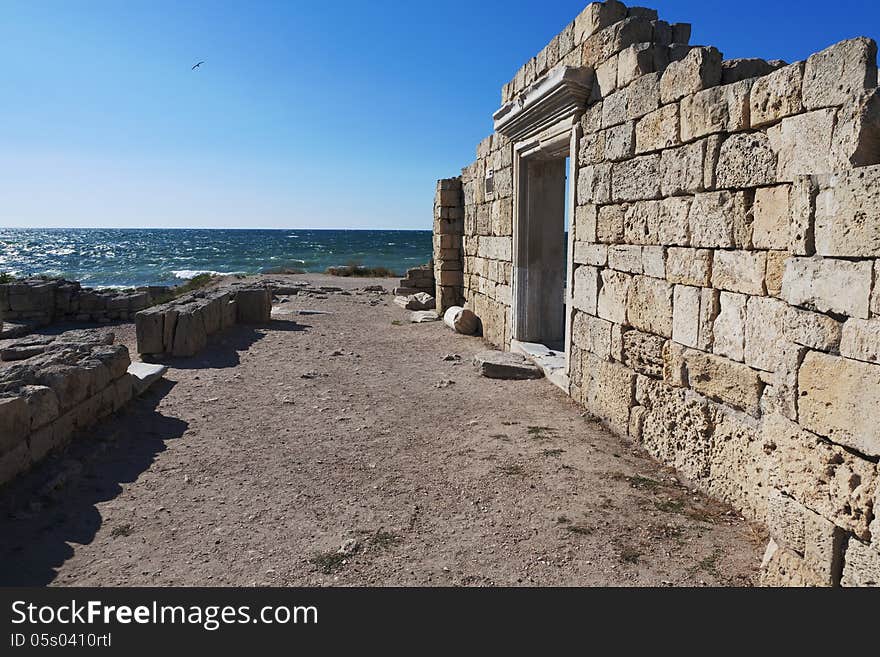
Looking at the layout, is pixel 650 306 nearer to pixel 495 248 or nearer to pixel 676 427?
pixel 676 427

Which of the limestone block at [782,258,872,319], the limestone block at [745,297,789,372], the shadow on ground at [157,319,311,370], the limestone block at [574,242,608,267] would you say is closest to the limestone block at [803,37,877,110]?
the limestone block at [782,258,872,319]

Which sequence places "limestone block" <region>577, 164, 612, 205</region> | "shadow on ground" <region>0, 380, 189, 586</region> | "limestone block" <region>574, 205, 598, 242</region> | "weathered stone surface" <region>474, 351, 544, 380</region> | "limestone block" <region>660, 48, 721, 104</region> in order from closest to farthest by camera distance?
"shadow on ground" <region>0, 380, 189, 586</region> < "limestone block" <region>660, 48, 721, 104</region> < "limestone block" <region>577, 164, 612, 205</region> < "limestone block" <region>574, 205, 598, 242</region> < "weathered stone surface" <region>474, 351, 544, 380</region>

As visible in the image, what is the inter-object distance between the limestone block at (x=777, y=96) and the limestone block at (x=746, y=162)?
11 centimetres

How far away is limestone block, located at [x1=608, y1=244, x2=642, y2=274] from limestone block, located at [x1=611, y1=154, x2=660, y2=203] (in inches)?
16.5

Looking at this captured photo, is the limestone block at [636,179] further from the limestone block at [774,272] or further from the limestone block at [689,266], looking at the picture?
the limestone block at [774,272]

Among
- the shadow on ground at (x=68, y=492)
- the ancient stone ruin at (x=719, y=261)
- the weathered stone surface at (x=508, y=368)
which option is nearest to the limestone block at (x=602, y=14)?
the ancient stone ruin at (x=719, y=261)

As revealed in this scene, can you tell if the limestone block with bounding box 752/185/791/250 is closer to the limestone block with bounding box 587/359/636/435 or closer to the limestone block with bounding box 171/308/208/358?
the limestone block with bounding box 587/359/636/435

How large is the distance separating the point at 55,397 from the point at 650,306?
15.9ft

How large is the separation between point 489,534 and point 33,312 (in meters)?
13.4

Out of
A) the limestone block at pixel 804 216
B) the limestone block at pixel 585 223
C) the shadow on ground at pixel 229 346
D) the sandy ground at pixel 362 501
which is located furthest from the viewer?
the shadow on ground at pixel 229 346

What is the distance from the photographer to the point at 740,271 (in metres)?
3.80

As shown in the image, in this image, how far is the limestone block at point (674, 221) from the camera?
431 centimetres

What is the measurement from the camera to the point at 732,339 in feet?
12.7

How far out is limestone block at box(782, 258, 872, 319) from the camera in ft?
7.48
